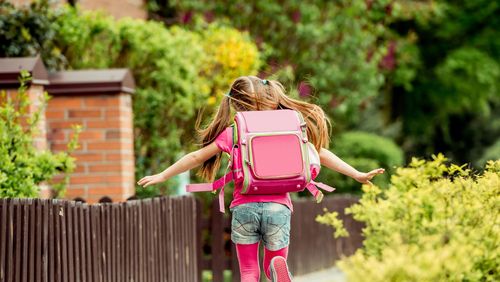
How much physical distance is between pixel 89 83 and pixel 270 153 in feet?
14.0

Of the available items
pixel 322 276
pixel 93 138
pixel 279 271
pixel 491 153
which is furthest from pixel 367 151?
pixel 279 271

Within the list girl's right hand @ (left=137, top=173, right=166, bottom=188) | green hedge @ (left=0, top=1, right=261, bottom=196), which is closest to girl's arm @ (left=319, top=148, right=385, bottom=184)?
girl's right hand @ (left=137, top=173, right=166, bottom=188)

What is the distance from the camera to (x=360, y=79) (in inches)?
705

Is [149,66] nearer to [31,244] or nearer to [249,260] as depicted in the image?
[249,260]

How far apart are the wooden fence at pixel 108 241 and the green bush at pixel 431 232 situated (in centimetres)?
185

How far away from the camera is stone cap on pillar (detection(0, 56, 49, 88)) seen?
29.8 ft

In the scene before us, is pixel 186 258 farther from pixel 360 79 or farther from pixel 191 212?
pixel 360 79

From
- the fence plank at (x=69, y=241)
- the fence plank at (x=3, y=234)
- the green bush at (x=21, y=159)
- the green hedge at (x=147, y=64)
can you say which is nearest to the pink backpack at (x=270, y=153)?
the fence plank at (x=69, y=241)

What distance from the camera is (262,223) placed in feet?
20.8

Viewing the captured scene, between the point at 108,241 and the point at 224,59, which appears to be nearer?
the point at 108,241

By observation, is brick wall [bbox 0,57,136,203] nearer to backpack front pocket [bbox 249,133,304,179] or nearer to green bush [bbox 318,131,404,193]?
backpack front pocket [bbox 249,133,304,179]

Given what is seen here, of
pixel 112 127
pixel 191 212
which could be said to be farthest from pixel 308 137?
pixel 112 127

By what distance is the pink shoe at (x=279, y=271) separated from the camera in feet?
19.8

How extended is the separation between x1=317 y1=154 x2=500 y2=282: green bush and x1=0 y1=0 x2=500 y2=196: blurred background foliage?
1.88 m
